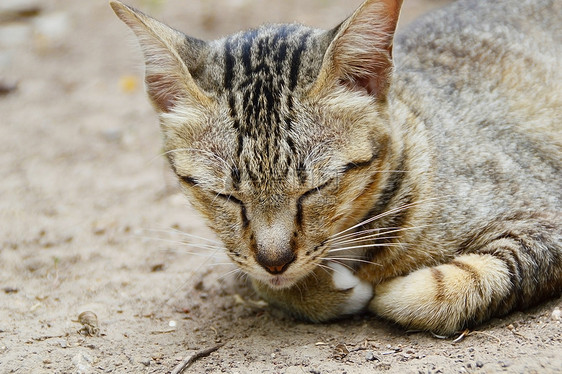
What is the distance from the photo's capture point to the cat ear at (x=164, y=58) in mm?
3275

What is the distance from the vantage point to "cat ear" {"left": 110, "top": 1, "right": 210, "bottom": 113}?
3275 mm

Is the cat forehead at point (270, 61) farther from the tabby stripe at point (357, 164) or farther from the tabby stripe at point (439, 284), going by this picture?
the tabby stripe at point (439, 284)

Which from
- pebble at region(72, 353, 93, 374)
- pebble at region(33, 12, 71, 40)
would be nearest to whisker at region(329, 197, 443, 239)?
pebble at region(72, 353, 93, 374)

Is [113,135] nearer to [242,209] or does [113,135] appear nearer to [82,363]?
[82,363]

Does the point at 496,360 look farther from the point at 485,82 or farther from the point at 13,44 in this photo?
the point at 13,44

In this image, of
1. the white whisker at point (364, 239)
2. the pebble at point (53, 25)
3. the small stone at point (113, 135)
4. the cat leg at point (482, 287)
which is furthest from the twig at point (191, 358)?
the pebble at point (53, 25)

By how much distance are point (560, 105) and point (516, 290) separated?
1.48 m

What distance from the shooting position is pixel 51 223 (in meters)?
5.23

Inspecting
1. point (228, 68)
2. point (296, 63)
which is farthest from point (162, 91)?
point (296, 63)

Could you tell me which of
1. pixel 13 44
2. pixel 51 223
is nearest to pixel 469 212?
pixel 51 223

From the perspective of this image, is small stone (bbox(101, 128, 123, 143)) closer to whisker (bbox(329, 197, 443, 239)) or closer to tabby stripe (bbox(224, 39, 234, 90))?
tabby stripe (bbox(224, 39, 234, 90))

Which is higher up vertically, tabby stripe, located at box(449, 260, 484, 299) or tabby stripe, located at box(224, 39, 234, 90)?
tabby stripe, located at box(224, 39, 234, 90)

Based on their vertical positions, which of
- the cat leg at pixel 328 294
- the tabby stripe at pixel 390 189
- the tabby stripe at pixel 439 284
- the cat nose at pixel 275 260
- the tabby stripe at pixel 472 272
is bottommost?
Result: the cat leg at pixel 328 294

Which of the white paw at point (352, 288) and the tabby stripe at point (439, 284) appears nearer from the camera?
the tabby stripe at point (439, 284)
